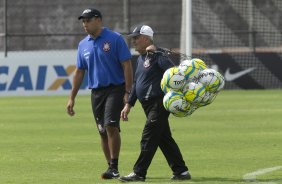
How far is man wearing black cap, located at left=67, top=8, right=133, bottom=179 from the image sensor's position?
11344 mm

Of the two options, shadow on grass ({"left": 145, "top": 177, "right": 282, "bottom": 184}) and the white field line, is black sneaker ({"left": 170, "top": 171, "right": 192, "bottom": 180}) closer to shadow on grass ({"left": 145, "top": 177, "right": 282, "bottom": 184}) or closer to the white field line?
shadow on grass ({"left": 145, "top": 177, "right": 282, "bottom": 184})

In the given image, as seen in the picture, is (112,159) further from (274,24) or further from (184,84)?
(274,24)

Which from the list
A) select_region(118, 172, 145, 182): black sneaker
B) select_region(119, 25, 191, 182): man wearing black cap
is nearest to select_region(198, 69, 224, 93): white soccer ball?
select_region(119, 25, 191, 182): man wearing black cap

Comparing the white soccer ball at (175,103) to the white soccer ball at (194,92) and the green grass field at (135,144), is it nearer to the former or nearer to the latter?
the white soccer ball at (194,92)

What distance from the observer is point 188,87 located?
34.3 feet

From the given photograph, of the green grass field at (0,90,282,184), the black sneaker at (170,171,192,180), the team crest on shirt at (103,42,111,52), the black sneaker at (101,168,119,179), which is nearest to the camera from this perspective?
A: the black sneaker at (170,171,192,180)

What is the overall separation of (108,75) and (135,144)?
4.13 metres

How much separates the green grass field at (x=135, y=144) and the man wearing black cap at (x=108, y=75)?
1.89 feet

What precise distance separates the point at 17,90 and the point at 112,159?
1776 centimetres

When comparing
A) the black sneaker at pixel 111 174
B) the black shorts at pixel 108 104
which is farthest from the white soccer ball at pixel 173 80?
the black sneaker at pixel 111 174

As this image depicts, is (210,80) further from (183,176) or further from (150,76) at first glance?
(183,176)

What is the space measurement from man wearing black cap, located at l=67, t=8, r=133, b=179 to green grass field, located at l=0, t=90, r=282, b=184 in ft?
1.89

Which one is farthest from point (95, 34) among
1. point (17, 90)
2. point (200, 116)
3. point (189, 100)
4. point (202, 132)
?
point (17, 90)

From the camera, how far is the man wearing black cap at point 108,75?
1134 centimetres
